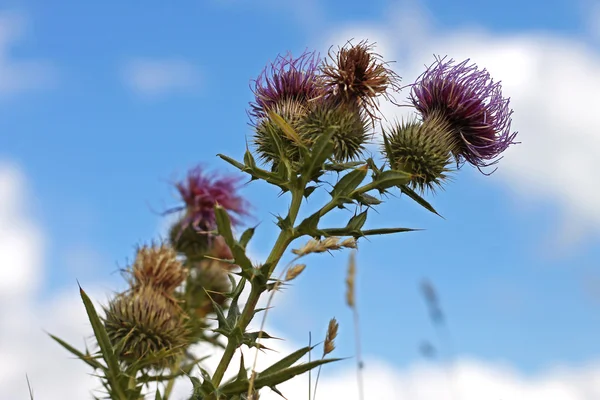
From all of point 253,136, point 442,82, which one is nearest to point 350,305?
point 253,136

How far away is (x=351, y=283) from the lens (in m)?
5.62

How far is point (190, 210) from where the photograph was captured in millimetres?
10227

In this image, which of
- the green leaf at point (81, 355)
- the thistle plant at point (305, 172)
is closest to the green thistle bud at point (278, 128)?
the thistle plant at point (305, 172)

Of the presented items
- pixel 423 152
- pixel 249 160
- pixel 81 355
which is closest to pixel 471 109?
pixel 423 152

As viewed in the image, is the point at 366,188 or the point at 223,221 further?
the point at 366,188

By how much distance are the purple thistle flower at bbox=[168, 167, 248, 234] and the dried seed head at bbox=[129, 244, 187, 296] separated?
2.99 ft

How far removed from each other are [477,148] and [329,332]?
8.12 feet

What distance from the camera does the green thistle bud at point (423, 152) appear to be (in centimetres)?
565

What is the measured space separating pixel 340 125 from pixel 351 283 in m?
1.22

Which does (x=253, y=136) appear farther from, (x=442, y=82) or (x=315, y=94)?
(x=442, y=82)

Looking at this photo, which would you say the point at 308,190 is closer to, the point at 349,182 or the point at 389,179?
the point at 349,182

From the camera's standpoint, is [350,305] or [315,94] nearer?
[350,305]

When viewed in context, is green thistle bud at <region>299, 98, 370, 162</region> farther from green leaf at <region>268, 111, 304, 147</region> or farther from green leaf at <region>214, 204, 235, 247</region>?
green leaf at <region>214, 204, 235, 247</region>

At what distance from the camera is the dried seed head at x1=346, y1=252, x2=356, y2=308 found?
551 cm
